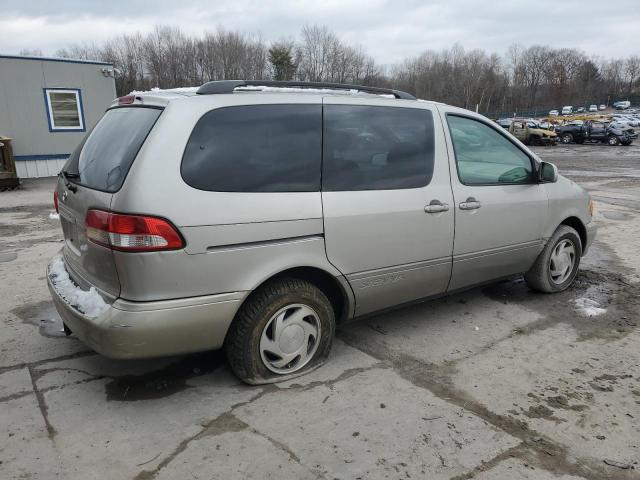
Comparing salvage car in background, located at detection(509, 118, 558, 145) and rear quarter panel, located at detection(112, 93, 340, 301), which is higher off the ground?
rear quarter panel, located at detection(112, 93, 340, 301)

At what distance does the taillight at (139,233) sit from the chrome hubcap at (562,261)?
3723 mm

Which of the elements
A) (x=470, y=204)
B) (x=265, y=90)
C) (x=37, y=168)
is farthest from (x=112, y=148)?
(x=37, y=168)

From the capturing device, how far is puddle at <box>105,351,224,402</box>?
10.2 ft

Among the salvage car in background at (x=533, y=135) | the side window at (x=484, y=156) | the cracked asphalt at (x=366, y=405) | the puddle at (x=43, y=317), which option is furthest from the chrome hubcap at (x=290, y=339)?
the salvage car in background at (x=533, y=135)

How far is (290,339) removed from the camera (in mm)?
3229

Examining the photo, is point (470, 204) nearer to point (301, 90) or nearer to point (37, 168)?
point (301, 90)

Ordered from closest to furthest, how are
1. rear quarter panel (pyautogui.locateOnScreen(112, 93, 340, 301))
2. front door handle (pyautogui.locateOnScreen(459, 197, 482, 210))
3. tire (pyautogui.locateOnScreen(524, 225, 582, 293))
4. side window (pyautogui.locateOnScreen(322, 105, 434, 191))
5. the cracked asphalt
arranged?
the cracked asphalt < rear quarter panel (pyautogui.locateOnScreen(112, 93, 340, 301)) < side window (pyautogui.locateOnScreen(322, 105, 434, 191)) < front door handle (pyautogui.locateOnScreen(459, 197, 482, 210)) < tire (pyautogui.locateOnScreen(524, 225, 582, 293))

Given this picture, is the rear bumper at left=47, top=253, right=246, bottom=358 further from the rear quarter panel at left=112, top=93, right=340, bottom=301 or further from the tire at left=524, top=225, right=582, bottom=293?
the tire at left=524, top=225, right=582, bottom=293

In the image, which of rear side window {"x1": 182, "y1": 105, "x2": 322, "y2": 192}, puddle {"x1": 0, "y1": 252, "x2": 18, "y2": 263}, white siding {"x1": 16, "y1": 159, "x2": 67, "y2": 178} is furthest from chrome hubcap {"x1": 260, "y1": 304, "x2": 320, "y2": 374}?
white siding {"x1": 16, "y1": 159, "x2": 67, "y2": 178}

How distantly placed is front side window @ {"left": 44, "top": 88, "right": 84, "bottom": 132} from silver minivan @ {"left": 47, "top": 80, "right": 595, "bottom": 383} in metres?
12.7

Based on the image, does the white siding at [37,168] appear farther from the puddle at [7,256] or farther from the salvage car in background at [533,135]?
the salvage car in background at [533,135]

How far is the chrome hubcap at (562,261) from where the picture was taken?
487cm

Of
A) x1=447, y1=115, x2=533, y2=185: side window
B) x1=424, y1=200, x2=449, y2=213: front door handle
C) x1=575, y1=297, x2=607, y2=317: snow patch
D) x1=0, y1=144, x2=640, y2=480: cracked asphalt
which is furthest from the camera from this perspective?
x1=575, y1=297, x2=607, y2=317: snow patch

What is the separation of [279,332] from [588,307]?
3.15 meters
